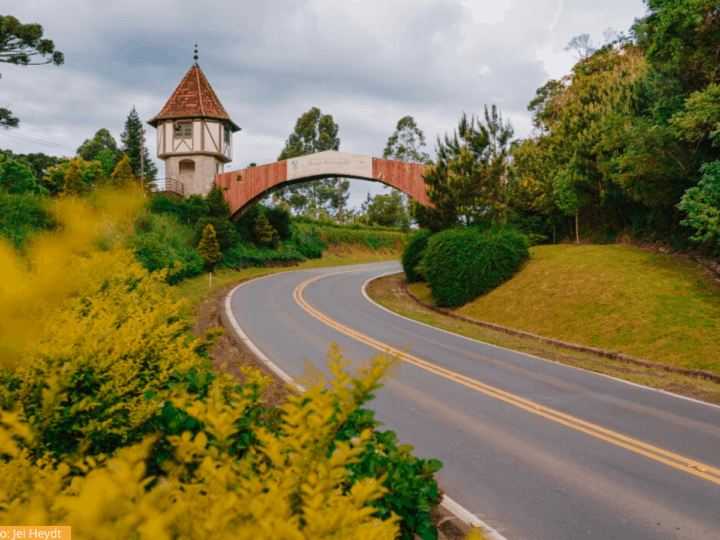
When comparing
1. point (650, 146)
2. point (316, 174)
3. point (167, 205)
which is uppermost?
point (316, 174)

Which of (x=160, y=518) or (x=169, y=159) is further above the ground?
(x=169, y=159)

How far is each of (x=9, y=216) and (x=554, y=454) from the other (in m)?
17.9

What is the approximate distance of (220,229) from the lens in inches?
1212

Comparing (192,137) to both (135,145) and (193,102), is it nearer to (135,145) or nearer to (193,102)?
(193,102)

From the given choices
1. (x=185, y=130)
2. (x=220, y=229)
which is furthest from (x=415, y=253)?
(x=185, y=130)

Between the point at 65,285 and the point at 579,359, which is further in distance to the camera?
the point at 579,359

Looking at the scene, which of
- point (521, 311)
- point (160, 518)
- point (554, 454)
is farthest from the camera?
point (521, 311)

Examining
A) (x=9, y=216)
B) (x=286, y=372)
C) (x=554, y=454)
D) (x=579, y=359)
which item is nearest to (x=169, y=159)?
(x=9, y=216)

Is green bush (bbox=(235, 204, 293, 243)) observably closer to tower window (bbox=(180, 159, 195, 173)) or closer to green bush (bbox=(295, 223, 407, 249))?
green bush (bbox=(295, 223, 407, 249))

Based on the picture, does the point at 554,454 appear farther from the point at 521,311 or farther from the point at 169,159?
the point at 169,159

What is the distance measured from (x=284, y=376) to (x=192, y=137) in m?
29.9

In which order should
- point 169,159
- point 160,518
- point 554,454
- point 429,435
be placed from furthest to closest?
point 169,159 → point 429,435 → point 554,454 → point 160,518

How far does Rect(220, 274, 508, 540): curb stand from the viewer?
4.36 meters

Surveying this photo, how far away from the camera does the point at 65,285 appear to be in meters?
4.73
